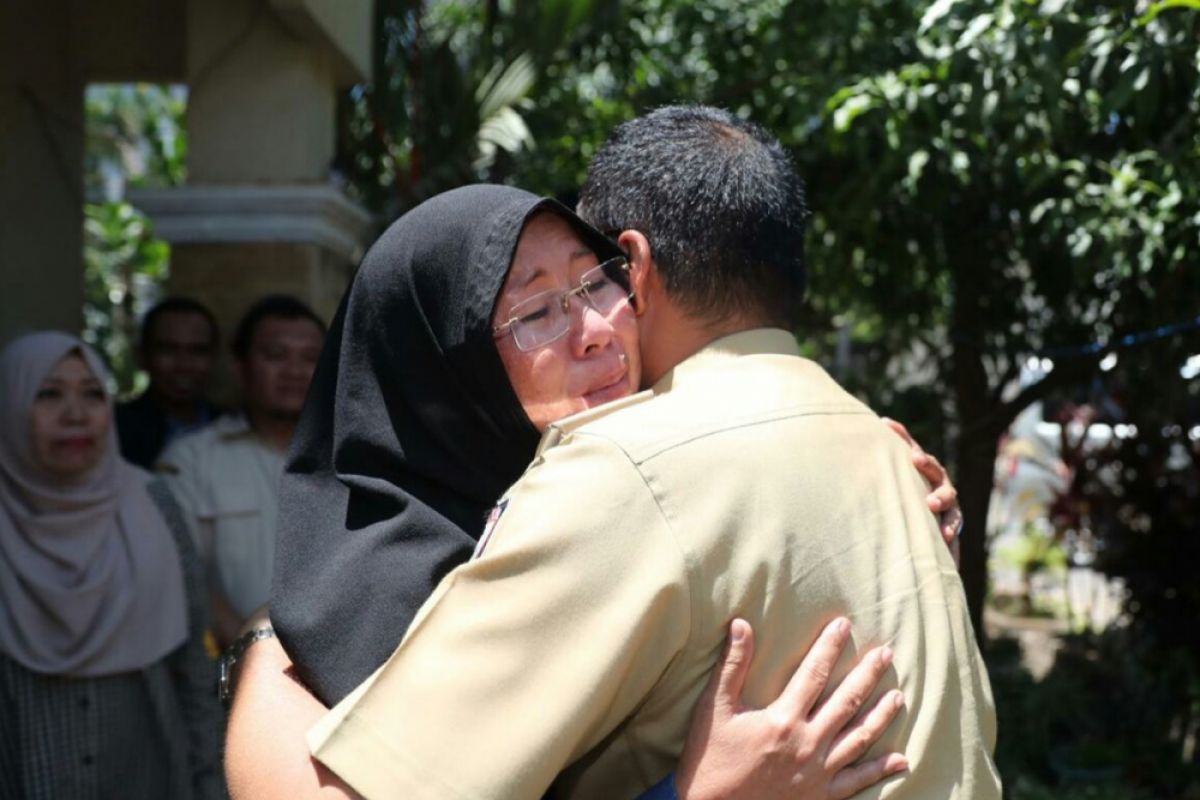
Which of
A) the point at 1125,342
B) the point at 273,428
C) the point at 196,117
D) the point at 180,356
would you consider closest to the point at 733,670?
the point at 273,428

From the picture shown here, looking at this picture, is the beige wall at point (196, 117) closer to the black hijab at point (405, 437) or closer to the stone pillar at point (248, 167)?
the stone pillar at point (248, 167)

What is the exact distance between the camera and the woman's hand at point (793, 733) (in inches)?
52.0

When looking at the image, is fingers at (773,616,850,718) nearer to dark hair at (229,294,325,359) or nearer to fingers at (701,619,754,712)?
fingers at (701,619,754,712)

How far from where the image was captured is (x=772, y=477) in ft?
4.43

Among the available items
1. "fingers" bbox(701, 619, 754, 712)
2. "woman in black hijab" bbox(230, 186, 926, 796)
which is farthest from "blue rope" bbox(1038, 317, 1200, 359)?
"fingers" bbox(701, 619, 754, 712)

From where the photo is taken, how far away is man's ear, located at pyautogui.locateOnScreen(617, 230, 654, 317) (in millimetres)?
1607

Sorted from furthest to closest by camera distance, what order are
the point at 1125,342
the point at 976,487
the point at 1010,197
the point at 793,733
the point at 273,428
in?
the point at 976,487, the point at 1010,197, the point at 1125,342, the point at 273,428, the point at 793,733

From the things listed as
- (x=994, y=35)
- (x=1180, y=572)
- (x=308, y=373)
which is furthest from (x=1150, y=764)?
(x=308, y=373)

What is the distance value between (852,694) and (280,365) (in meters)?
2.61

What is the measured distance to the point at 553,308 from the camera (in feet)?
5.22

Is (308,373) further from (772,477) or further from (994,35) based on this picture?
(772,477)

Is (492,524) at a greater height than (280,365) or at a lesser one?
greater

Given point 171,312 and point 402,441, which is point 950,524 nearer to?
point 402,441

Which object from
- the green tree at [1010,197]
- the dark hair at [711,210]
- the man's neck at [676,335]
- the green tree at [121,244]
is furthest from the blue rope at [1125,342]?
the green tree at [121,244]
